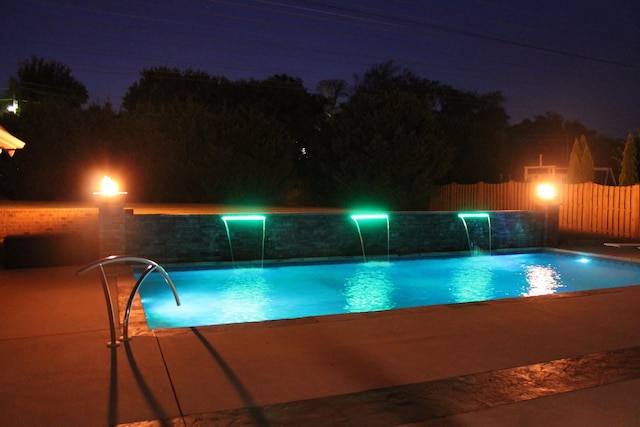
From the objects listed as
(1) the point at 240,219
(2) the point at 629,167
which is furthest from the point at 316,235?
(2) the point at 629,167

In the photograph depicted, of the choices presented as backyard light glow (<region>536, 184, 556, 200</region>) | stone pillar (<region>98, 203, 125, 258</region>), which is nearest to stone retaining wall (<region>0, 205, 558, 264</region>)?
stone pillar (<region>98, 203, 125, 258</region>)

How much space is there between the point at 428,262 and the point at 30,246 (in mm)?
8949

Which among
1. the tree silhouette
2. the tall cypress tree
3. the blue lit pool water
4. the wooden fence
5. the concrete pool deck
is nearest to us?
the concrete pool deck

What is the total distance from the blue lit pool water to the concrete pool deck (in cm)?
224

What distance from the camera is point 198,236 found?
1264 centimetres

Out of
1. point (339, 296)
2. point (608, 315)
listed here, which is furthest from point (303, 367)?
point (339, 296)

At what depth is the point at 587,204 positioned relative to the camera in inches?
744

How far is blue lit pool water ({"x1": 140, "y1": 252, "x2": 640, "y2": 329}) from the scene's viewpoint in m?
9.20

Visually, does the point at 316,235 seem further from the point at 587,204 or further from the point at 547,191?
the point at 587,204

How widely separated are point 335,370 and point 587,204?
16.6 m

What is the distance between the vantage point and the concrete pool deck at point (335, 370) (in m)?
4.04

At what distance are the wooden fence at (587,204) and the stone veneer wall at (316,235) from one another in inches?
56.8

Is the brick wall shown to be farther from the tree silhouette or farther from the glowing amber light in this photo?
the tree silhouette

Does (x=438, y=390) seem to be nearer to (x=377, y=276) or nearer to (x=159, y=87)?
(x=377, y=276)
